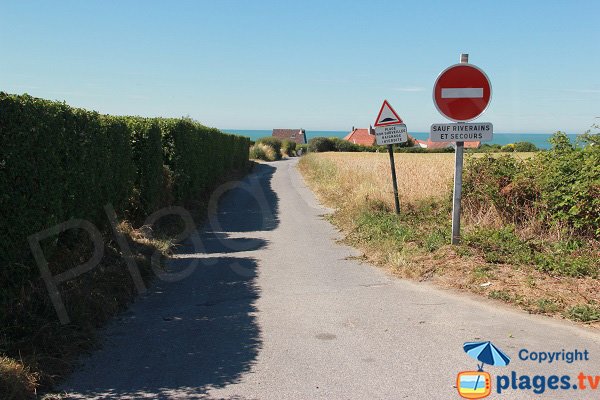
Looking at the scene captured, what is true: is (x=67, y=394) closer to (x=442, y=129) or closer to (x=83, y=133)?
(x=83, y=133)

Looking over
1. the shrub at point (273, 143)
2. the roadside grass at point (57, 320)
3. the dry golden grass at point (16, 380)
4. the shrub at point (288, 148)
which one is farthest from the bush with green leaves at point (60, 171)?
the shrub at point (288, 148)

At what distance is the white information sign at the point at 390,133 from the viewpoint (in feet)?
38.7

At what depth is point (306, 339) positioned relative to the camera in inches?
200

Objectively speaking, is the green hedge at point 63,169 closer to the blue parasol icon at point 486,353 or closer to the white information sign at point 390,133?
the blue parasol icon at point 486,353

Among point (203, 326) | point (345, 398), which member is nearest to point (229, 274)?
point (203, 326)

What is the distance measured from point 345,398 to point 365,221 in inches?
295

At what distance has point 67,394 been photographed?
3.96 meters

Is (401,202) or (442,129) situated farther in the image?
(401,202)

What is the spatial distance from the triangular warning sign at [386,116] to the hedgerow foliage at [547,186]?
207 cm

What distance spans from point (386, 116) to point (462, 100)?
433 cm

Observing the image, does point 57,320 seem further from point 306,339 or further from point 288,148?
point 288,148

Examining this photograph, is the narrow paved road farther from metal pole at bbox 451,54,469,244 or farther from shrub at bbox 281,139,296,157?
shrub at bbox 281,139,296,157

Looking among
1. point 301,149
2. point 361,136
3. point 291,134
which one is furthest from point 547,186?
point 291,134

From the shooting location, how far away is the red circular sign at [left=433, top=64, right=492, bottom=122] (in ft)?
24.6
